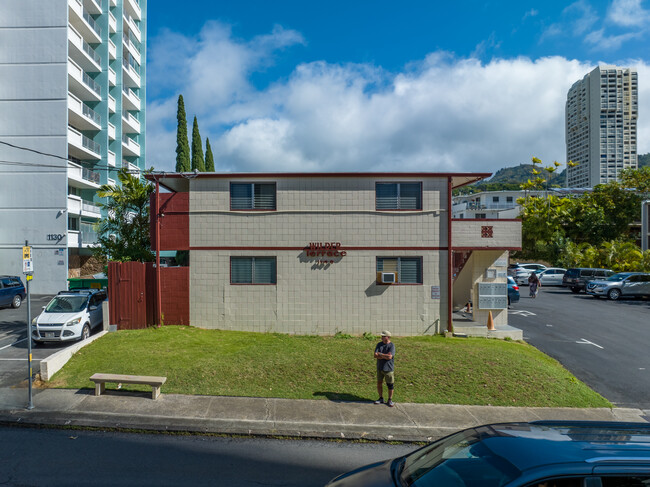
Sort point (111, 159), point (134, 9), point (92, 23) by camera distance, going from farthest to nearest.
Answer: point (134, 9), point (111, 159), point (92, 23)

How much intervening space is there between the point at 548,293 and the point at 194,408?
95.4 ft

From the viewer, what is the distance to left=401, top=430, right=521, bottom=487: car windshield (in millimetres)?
3395

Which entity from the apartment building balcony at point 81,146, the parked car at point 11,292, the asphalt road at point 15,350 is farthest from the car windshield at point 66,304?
the apartment building balcony at point 81,146

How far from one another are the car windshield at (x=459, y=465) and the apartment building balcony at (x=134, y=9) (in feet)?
156

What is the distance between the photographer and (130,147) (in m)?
40.6

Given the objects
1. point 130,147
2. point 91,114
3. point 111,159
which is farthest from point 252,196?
point 130,147

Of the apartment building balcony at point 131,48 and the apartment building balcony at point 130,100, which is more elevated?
the apartment building balcony at point 131,48

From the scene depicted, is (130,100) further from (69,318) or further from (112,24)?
(69,318)

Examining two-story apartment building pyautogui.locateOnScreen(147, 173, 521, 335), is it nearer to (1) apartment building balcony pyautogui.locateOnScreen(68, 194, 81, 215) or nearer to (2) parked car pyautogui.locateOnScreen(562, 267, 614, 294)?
(1) apartment building balcony pyautogui.locateOnScreen(68, 194, 81, 215)

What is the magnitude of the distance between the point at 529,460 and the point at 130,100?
4465 cm

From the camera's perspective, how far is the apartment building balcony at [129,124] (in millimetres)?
39541

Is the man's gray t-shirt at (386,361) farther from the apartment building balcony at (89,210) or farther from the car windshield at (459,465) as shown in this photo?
the apartment building balcony at (89,210)

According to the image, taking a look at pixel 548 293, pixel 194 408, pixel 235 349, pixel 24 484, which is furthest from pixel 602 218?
pixel 24 484

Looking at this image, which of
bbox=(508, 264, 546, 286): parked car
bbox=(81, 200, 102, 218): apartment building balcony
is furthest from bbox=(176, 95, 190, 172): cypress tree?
bbox=(508, 264, 546, 286): parked car
